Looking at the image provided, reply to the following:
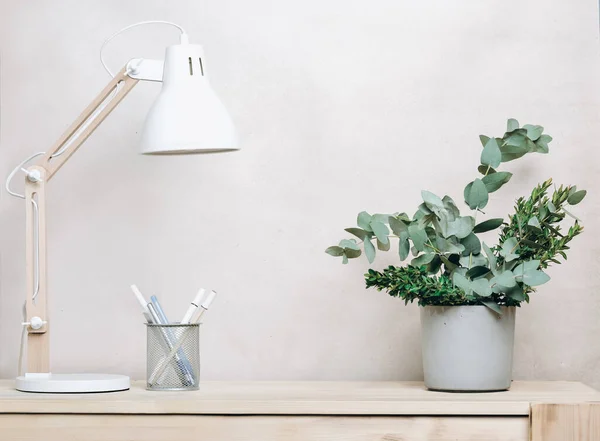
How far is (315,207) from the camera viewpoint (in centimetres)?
150

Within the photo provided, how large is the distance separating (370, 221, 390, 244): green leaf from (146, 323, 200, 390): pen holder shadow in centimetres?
32

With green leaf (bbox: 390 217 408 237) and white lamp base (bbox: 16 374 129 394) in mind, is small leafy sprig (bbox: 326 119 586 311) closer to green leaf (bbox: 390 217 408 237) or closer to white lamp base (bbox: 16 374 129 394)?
green leaf (bbox: 390 217 408 237)

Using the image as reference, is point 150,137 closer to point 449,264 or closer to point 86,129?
point 86,129

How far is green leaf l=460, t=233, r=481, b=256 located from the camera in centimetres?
123

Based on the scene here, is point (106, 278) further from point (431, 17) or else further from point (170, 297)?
point (431, 17)

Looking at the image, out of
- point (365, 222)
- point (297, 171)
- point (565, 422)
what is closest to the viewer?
point (565, 422)

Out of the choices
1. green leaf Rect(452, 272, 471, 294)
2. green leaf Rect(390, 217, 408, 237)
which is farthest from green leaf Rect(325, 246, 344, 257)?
green leaf Rect(452, 272, 471, 294)

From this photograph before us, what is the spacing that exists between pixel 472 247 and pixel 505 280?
90 millimetres

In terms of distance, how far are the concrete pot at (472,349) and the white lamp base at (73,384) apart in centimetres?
48

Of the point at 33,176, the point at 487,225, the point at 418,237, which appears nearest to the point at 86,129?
the point at 33,176

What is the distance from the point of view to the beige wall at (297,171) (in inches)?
57.9

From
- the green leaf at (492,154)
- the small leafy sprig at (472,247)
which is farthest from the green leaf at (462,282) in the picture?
the green leaf at (492,154)

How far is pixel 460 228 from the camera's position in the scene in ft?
3.97

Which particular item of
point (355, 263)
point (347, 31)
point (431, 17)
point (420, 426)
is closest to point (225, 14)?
point (347, 31)
